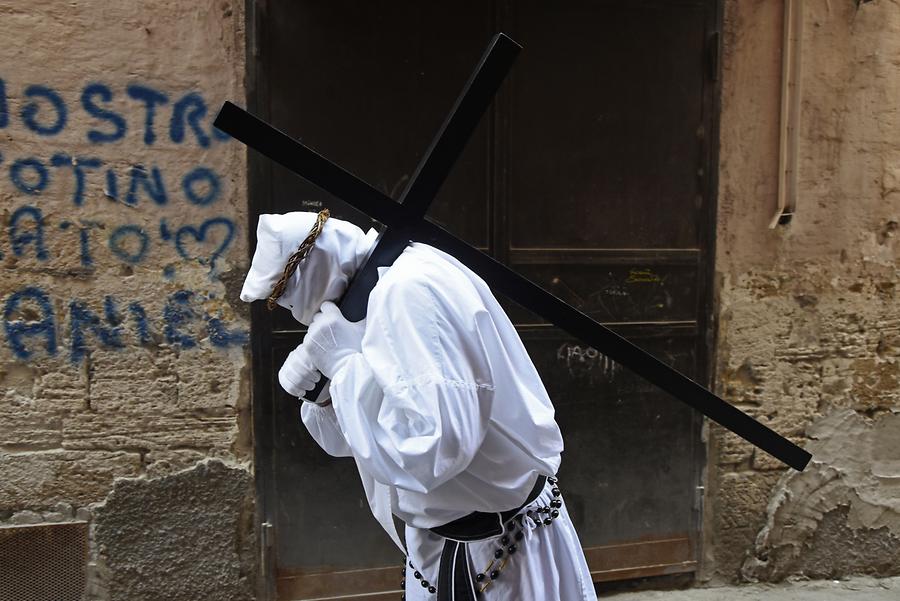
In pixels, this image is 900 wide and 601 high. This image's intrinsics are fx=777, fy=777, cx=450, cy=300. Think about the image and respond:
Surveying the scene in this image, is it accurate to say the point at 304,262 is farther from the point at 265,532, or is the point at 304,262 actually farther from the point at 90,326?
the point at 265,532

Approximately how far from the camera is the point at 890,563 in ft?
13.6

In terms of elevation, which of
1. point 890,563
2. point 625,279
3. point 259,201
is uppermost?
point 259,201

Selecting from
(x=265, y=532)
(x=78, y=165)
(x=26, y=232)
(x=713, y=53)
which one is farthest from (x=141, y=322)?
(x=713, y=53)

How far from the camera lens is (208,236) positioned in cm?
338

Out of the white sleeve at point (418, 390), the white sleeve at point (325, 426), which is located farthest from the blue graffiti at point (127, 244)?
the white sleeve at point (418, 390)

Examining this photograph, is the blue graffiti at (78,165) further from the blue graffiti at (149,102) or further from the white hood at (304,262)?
the white hood at (304,262)

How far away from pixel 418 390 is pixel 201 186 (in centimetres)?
219

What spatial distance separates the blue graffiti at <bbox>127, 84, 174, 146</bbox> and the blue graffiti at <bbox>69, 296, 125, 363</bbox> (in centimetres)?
72

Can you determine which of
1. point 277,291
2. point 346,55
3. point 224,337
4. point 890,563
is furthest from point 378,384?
point 890,563

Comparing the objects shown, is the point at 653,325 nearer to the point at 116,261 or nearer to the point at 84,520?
the point at 116,261

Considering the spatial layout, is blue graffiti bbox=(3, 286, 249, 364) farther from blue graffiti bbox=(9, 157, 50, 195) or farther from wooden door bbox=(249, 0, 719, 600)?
blue graffiti bbox=(9, 157, 50, 195)

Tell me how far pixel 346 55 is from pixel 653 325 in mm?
1945

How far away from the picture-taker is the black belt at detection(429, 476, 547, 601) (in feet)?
6.15

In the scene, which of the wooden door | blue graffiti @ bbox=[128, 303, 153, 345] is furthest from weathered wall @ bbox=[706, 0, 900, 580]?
blue graffiti @ bbox=[128, 303, 153, 345]
